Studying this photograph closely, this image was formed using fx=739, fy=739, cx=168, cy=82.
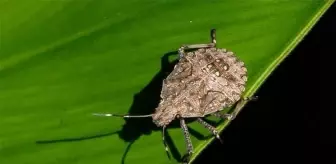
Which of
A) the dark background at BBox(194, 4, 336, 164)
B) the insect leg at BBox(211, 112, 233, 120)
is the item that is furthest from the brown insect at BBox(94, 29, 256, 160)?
the dark background at BBox(194, 4, 336, 164)

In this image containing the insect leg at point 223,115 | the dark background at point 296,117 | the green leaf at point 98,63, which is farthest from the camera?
the dark background at point 296,117

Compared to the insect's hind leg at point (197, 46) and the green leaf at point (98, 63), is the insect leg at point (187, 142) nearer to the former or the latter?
the green leaf at point (98, 63)

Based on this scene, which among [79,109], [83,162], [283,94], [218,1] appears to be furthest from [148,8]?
[283,94]

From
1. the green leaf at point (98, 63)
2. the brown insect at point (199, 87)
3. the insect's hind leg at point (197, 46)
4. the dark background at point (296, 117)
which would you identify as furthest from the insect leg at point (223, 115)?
the dark background at point (296, 117)

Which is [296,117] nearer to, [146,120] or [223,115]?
[223,115]

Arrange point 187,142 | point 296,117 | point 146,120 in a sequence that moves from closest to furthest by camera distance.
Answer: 1. point 187,142
2. point 146,120
3. point 296,117

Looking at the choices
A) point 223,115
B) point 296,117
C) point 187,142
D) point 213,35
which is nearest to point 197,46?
point 213,35
